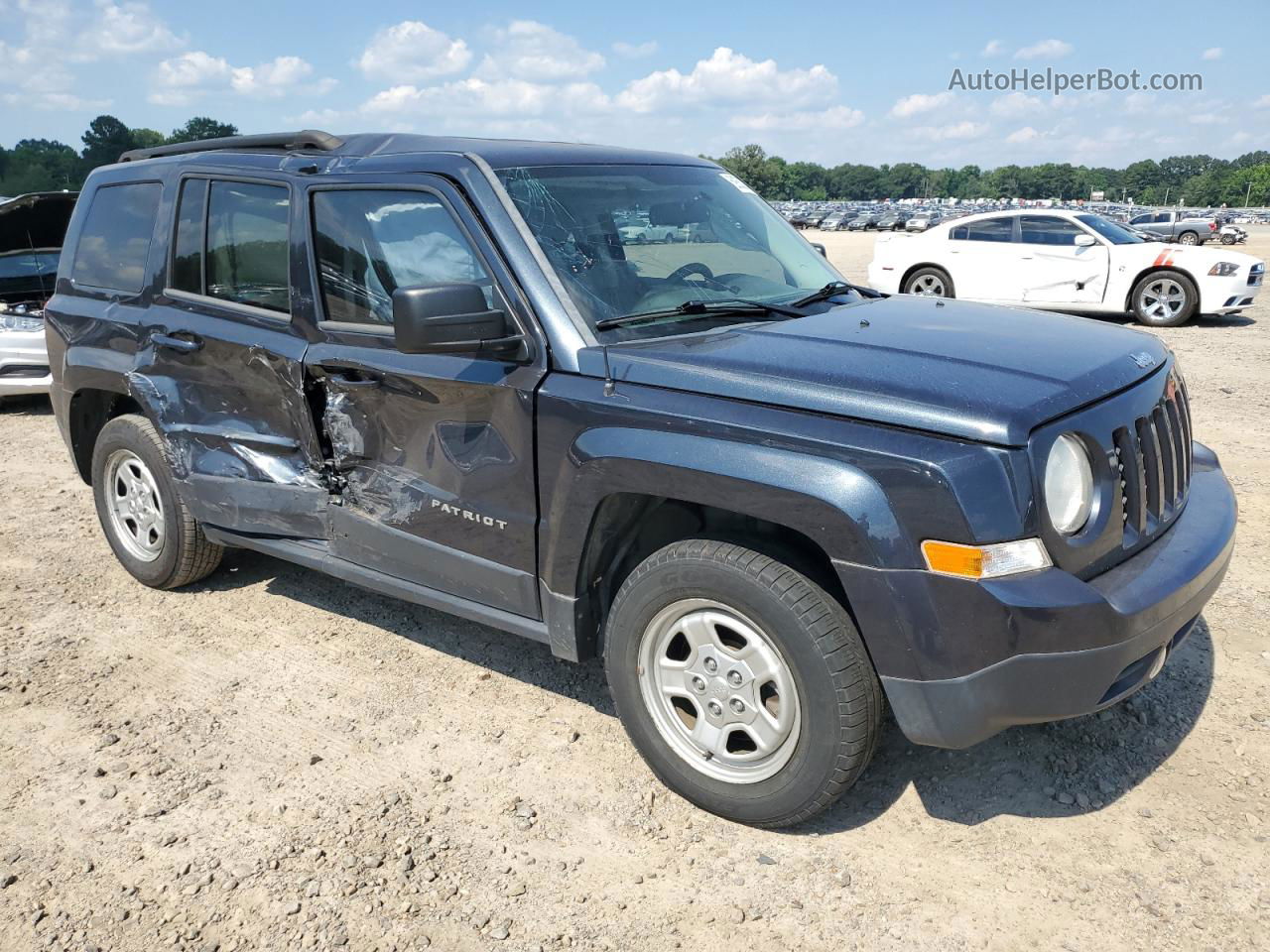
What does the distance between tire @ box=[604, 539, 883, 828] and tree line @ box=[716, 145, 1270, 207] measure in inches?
3462

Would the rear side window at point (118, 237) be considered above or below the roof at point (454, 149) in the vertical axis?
below

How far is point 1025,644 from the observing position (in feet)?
8.22

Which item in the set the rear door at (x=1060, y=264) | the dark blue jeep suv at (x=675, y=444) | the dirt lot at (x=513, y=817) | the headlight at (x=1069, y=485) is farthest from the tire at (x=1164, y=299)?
the headlight at (x=1069, y=485)

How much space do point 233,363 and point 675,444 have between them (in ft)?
7.22

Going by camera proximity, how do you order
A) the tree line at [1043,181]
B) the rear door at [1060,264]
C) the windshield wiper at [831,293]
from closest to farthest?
the windshield wiper at [831,293] < the rear door at [1060,264] < the tree line at [1043,181]

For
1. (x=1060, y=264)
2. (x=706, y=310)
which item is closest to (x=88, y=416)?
(x=706, y=310)

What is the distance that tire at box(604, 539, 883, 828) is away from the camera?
2717 mm

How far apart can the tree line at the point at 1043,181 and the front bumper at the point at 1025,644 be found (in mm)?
88140

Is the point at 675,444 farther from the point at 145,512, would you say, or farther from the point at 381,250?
the point at 145,512

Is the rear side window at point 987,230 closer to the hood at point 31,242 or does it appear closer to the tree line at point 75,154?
the hood at point 31,242

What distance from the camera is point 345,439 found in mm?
→ 3783

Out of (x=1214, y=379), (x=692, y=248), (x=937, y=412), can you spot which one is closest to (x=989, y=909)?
(x=937, y=412)

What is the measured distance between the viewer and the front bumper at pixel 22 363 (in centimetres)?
904

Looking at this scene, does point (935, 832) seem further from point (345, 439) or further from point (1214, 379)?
point (1214, 379)
